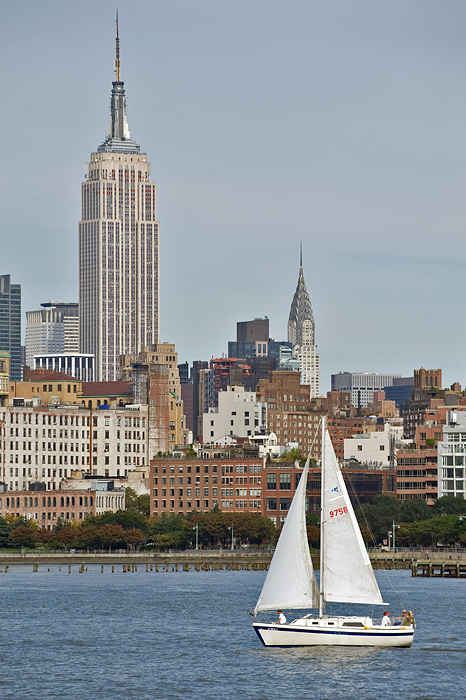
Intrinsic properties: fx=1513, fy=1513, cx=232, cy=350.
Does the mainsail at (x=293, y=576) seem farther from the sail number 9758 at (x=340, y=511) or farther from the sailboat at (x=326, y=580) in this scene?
the sail number 9758 at (x=340, y=511)

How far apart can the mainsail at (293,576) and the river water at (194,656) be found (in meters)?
4.24

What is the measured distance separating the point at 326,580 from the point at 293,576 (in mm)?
3024

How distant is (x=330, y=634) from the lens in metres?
103

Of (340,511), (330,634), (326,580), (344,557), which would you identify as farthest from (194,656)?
(340,511)

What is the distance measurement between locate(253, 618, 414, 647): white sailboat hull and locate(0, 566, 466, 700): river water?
1.03m

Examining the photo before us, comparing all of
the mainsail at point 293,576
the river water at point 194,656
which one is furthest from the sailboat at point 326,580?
the river water at point 194,656

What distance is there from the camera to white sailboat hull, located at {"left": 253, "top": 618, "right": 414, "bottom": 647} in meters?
103

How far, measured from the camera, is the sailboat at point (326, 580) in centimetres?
10300

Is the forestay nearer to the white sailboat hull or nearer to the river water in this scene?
the white sailboat hull

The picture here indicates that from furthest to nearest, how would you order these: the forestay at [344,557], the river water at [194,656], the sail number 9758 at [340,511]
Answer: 1. the sail number 9758 at [340,511]
2. the forestay at [344,557]
3. the river water at [194,656]

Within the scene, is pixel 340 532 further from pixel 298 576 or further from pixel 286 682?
pixel 286 682

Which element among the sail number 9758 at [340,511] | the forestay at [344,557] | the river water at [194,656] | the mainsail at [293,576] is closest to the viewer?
the river water at [194,656]

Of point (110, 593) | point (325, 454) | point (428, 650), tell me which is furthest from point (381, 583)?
point (325, 454)

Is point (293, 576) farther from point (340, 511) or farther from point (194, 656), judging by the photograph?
point (194, 656)
